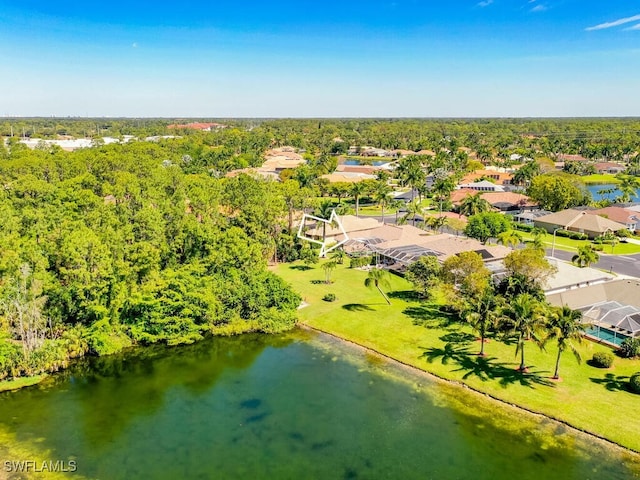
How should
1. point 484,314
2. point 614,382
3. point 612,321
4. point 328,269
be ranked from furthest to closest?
point 328,269
point 612,321
point 484,314
point 614,382

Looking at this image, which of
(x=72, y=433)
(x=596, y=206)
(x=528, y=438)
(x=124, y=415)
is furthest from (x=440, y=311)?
(x=596, y=206)

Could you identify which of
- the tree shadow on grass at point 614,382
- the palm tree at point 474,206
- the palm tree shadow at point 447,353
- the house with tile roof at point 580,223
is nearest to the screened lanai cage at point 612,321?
the tree shadow on grass at point 614,382

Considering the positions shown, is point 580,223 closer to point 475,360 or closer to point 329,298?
point 329,298

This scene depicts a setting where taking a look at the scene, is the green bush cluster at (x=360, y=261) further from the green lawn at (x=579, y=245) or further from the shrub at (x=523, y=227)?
the shrub at (x=523, y=227)

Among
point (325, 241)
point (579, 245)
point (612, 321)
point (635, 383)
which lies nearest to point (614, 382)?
point (635, 383)

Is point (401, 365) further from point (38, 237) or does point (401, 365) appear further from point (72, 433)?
point (38, 237)

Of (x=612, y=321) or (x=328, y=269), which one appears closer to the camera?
(x=612, y=321)

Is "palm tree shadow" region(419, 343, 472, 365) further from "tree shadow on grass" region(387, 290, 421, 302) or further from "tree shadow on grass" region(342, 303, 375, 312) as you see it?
"tree shadow on grass" region(387, 290, 421, 302)
